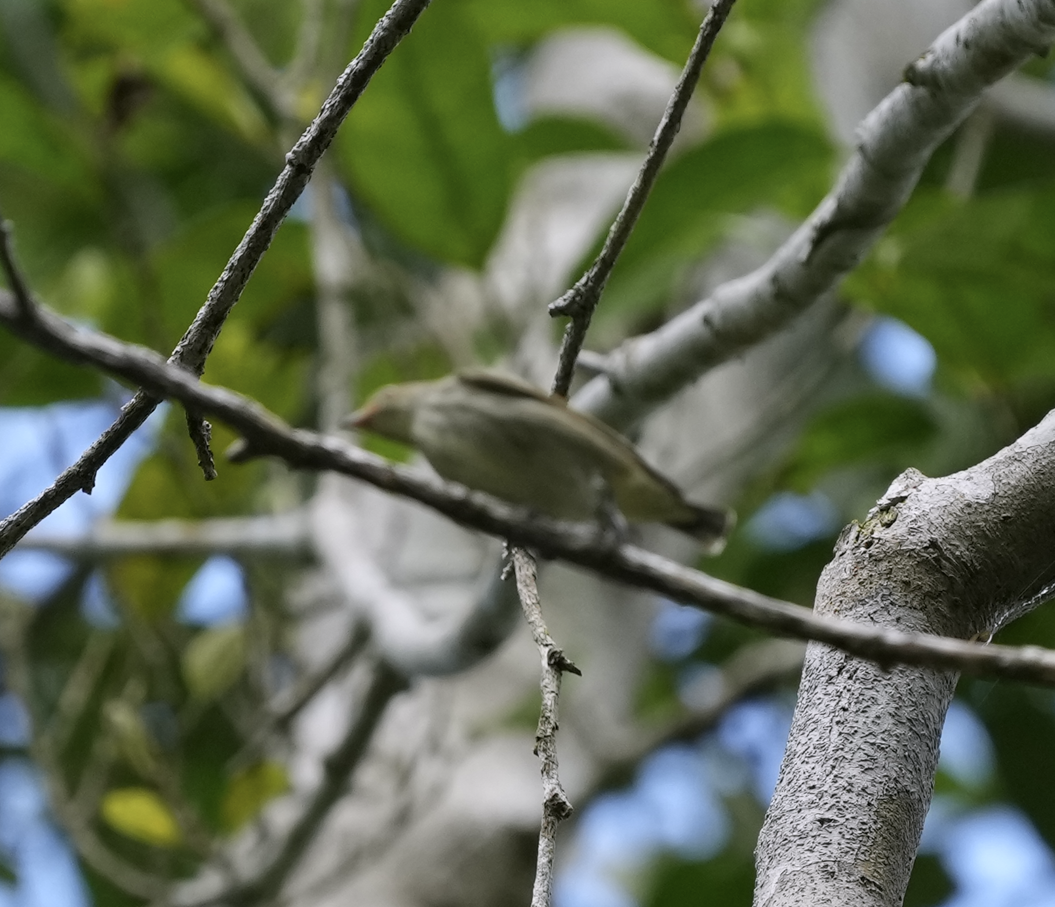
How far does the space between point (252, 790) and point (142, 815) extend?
0.68ft

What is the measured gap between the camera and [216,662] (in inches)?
111

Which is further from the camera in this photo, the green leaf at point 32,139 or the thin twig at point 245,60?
the green leaf at point 32,139

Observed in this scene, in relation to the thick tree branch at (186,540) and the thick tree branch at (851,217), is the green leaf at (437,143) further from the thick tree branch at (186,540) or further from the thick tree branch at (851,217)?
the thick tree branch at (851,217)

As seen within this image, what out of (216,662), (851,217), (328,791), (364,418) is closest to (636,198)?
(851,217)

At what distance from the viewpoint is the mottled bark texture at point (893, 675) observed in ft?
2.84

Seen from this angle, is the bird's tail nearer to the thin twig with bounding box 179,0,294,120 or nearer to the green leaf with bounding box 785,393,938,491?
the green leaf with bounding box 785,393,938,491

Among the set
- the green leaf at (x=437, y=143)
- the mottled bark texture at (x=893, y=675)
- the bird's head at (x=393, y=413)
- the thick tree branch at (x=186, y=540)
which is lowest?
the mottled bark texture at (x=893, y=675)

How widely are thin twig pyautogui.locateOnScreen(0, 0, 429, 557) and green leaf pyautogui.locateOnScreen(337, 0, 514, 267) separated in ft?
4.90

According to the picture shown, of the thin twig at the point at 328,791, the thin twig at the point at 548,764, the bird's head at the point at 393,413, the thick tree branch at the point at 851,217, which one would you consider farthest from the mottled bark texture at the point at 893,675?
the thin twig at the point at 328,791

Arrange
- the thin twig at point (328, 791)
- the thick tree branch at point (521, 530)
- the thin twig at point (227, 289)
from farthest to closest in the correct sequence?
the thin twig at point (328, 791) < the thin twig at point (227, 289) < the thick tree branch at point (521, 530)

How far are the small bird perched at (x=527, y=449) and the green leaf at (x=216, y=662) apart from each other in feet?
6.08

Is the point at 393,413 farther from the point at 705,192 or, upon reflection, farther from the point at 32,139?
the point at 32,139

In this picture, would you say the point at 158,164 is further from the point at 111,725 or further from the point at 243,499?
the point at 111,725

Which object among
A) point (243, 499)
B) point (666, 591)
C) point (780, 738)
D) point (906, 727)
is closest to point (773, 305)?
point (906, 727)
